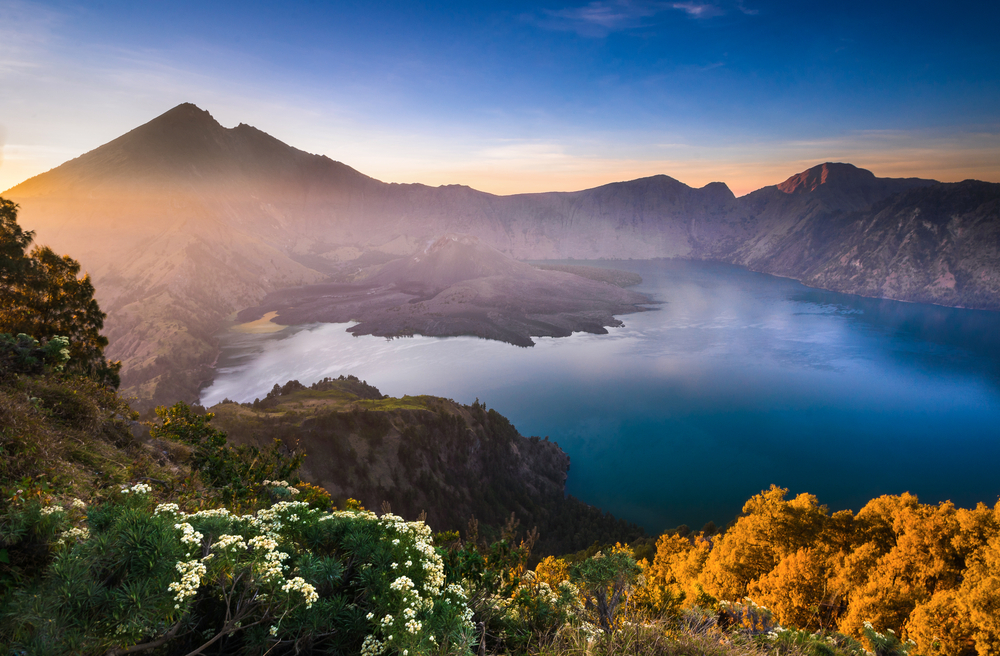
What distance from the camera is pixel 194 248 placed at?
474 feet

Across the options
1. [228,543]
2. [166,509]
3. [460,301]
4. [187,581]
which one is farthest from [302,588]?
[460,301]

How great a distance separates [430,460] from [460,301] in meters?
107

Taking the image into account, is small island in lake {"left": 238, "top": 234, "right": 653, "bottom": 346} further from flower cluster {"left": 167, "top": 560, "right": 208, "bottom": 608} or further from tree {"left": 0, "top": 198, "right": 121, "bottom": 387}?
flower cluster {"left": 167, "top": 560, "right": 208, "bottom": 608}

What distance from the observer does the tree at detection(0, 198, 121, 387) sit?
18391 millimetres

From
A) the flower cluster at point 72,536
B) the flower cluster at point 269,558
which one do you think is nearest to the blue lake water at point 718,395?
the flower cluster at point 269,558

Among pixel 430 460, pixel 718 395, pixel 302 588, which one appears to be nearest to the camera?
pixel 302 588

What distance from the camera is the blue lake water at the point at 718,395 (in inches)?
1977

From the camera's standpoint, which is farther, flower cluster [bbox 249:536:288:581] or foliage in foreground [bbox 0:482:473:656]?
flower cluster [bbox 249:536:288:581]

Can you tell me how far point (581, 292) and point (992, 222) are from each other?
546ft

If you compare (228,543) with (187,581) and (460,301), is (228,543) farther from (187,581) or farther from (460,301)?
(460,301)

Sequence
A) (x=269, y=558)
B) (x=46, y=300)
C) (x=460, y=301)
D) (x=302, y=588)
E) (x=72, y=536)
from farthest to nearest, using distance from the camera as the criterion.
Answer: (x=460, y=301) < (x=46, y=300) < (x=269, y=558) < (x=302, y=588) < (x=72, y=536)

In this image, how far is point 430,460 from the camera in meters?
43.3

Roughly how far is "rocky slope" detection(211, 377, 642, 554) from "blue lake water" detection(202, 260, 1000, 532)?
20.3 ft

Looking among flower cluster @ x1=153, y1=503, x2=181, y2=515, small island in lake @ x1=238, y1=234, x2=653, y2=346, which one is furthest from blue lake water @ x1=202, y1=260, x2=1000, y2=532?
flower cluster @ x1=153, y1=503, x2=181, y2=515
